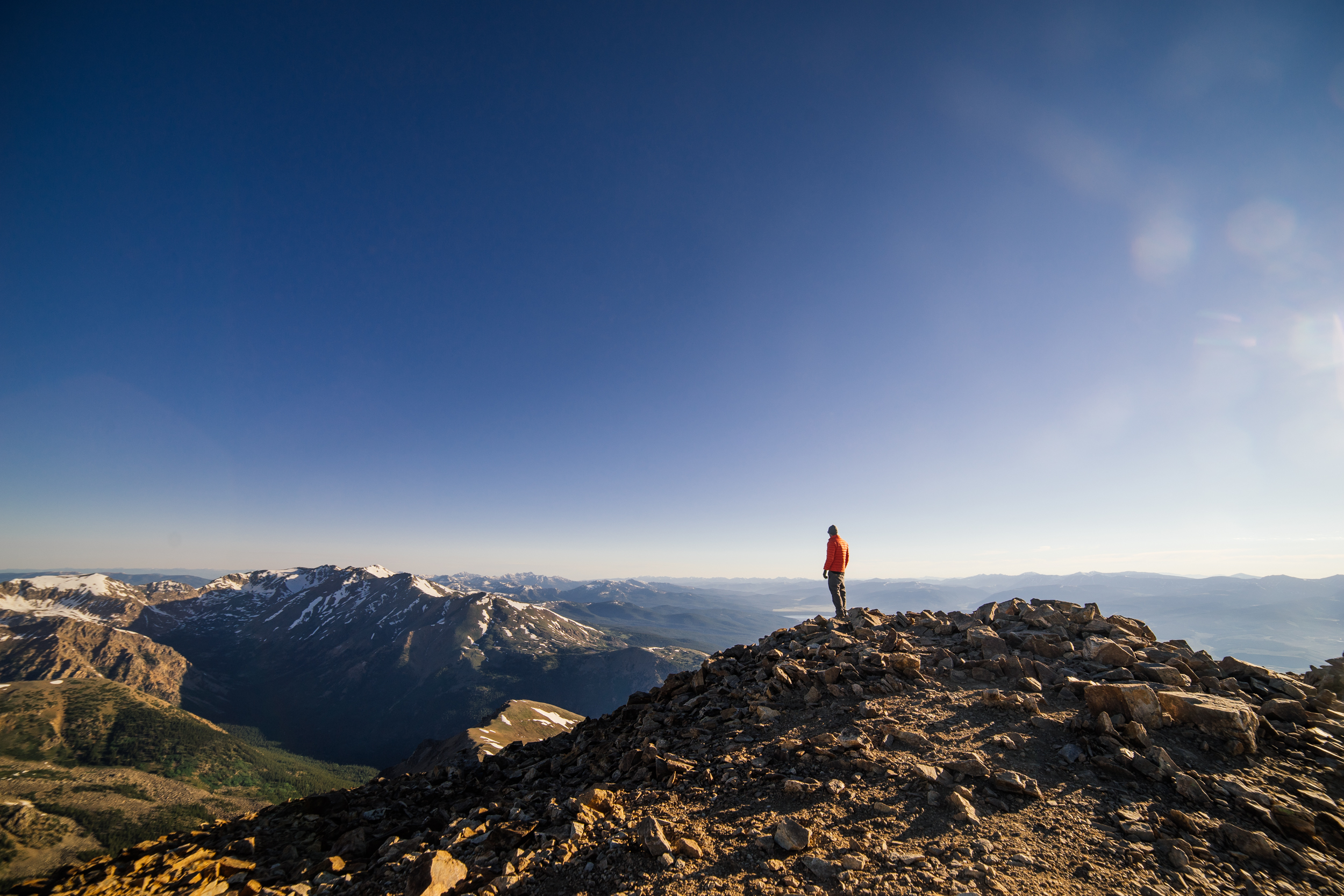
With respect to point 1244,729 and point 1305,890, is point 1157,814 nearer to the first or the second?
point 1305,890

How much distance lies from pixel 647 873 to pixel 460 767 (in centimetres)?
1405

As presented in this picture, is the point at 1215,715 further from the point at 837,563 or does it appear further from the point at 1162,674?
the point at 837,563

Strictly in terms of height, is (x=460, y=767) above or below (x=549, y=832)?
below

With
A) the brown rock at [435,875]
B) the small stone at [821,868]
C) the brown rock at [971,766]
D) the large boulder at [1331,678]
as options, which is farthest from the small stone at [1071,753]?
the brown rock at [435,875]

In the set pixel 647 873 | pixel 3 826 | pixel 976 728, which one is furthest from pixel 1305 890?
pixel 3 826

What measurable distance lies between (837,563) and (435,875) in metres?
20.4

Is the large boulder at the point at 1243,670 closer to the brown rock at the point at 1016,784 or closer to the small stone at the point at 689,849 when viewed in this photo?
the brown rock at the point at 1016,784

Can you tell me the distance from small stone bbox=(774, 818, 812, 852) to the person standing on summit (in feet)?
52.9

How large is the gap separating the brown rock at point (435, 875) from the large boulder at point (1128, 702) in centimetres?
1530

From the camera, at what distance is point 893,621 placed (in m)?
23.3

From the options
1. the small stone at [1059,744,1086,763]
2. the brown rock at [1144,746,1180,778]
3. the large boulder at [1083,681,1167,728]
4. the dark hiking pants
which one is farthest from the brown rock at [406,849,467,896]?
the dark hiking pants

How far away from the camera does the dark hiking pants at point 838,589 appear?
24.1 m

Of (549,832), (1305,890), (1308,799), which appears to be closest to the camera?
(1305,890)

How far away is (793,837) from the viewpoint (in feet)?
28.8
